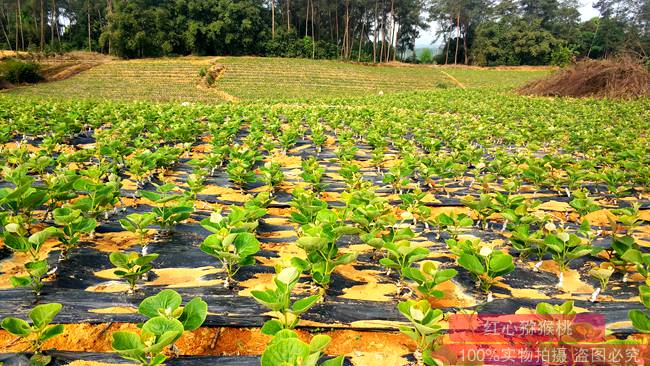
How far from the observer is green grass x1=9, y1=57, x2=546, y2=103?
89.9 ft

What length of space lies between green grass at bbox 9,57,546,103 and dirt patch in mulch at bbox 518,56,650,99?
911 centimetres

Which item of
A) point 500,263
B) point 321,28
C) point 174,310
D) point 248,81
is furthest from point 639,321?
point 321,28

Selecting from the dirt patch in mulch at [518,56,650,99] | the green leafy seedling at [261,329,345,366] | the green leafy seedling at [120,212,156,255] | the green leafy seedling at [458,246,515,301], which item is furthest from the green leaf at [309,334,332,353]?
the dirt patch in mulch at [518,56,650,99]

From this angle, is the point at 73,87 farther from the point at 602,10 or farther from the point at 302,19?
the point at 602,10

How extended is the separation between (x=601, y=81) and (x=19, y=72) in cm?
3962

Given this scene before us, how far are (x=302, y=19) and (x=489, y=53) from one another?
30.7 metres

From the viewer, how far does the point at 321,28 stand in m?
67.5

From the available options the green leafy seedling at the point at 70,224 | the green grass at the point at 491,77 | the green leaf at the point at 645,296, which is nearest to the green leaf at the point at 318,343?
the green leaf at the point at 645,296

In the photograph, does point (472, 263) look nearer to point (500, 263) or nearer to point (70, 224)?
point (500, 263)

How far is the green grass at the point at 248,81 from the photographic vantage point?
1079 inches

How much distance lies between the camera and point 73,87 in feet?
97.3

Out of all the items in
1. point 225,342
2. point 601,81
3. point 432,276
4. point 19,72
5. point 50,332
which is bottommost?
point 225,342

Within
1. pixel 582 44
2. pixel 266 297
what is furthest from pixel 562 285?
pixel 582 44

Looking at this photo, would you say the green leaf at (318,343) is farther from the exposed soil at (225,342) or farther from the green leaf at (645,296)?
the green leaf at (645,296)
